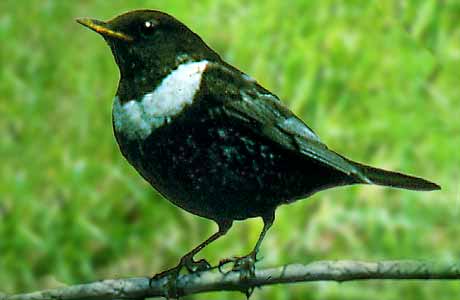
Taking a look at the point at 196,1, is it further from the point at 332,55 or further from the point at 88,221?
the point at 88,221

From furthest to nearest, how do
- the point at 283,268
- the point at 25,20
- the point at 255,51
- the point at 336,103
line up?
the point at 25,20 → the point at 336,103 → the point at 255,51 → the point at 283,268

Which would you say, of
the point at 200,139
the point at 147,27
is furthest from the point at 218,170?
the point at 147,27

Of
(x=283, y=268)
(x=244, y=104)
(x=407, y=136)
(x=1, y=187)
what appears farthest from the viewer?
(x=1, y=187)

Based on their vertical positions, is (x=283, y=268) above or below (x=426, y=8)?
below

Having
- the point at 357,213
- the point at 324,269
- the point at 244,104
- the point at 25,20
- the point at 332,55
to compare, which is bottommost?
the point at 324,269

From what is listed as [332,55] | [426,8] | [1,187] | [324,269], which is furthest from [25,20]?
[324,269]

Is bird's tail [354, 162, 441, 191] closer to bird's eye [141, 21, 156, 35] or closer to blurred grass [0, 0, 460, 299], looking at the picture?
bird's eye [141, 21, 156, 35]

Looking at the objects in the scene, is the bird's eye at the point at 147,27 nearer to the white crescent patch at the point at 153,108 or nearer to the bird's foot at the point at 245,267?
the white crescent patch at the point at 153,108

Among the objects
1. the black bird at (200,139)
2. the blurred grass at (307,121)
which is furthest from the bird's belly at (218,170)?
the blurred grass at (307,121)

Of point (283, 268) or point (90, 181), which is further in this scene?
point (90, 181)
